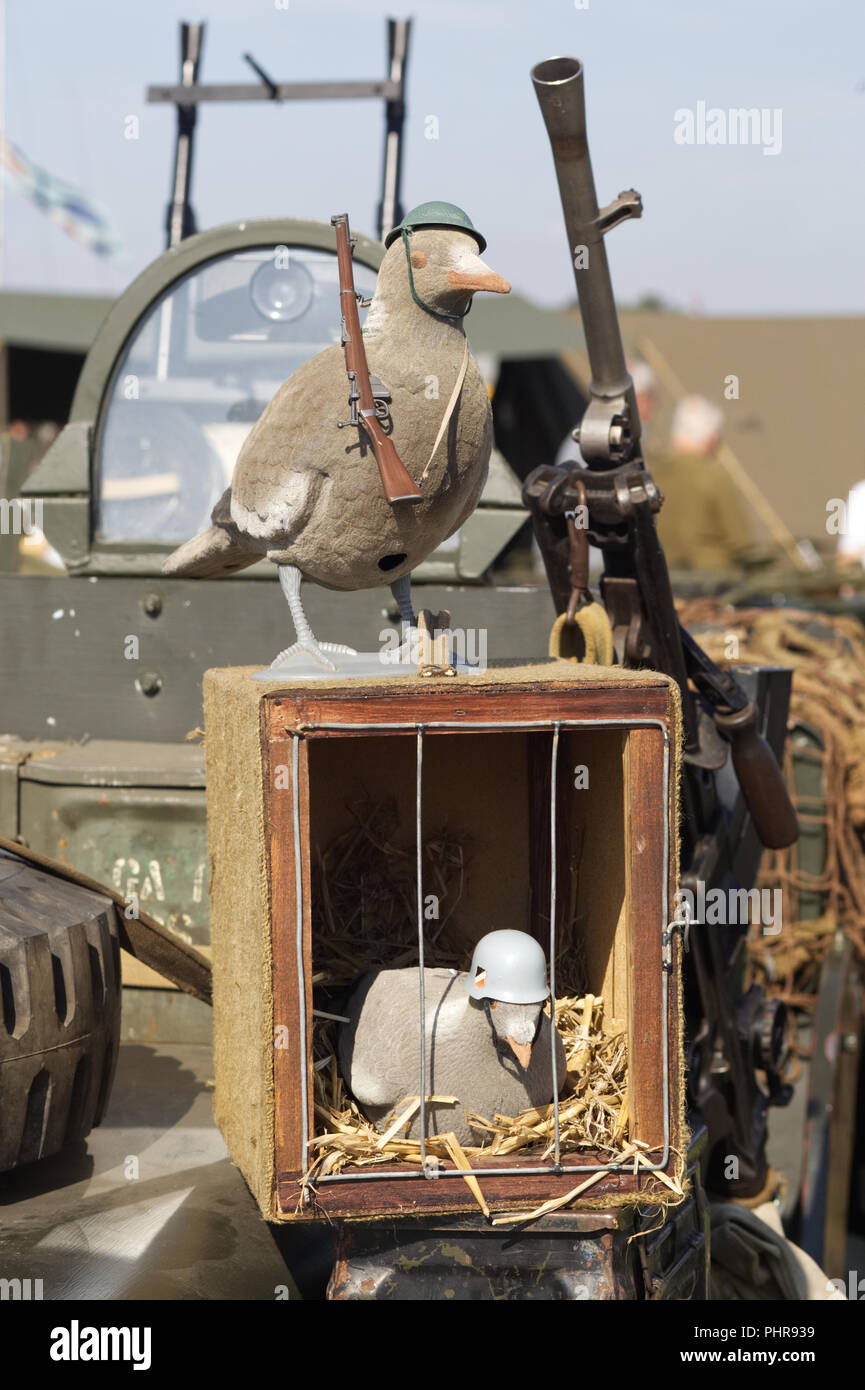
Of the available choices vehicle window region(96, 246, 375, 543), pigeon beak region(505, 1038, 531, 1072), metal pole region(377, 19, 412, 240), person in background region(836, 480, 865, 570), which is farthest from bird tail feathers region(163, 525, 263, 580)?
person in background region(836, 480, 865, 570)

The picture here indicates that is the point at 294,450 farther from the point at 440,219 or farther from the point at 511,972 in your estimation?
the point at 511,972

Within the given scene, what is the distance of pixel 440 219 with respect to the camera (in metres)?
2.15

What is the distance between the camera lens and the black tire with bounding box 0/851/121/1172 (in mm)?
2359

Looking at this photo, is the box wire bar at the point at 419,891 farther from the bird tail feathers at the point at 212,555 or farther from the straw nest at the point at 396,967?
the bird tail feathers at the point at 212,555

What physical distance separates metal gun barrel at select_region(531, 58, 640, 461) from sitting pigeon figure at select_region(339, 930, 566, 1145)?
99 centimetres

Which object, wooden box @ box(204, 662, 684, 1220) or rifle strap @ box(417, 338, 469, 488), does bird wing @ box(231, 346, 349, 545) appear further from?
wooden box @ box(204, 662, 684, 1220)

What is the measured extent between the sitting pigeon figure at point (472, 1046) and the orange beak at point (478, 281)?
87cm

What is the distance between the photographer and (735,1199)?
3.54 m

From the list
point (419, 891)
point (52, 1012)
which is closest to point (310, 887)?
A: point (419, 891)

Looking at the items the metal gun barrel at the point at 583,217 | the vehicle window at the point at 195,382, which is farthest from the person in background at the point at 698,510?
the metal gun barrel at the point at 583,217

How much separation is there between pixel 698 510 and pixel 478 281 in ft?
21.7

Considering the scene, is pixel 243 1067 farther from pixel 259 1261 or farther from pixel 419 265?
pixel 419 265

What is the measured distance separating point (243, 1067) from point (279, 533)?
2.51 feet

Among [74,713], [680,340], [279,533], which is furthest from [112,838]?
[680,340]
